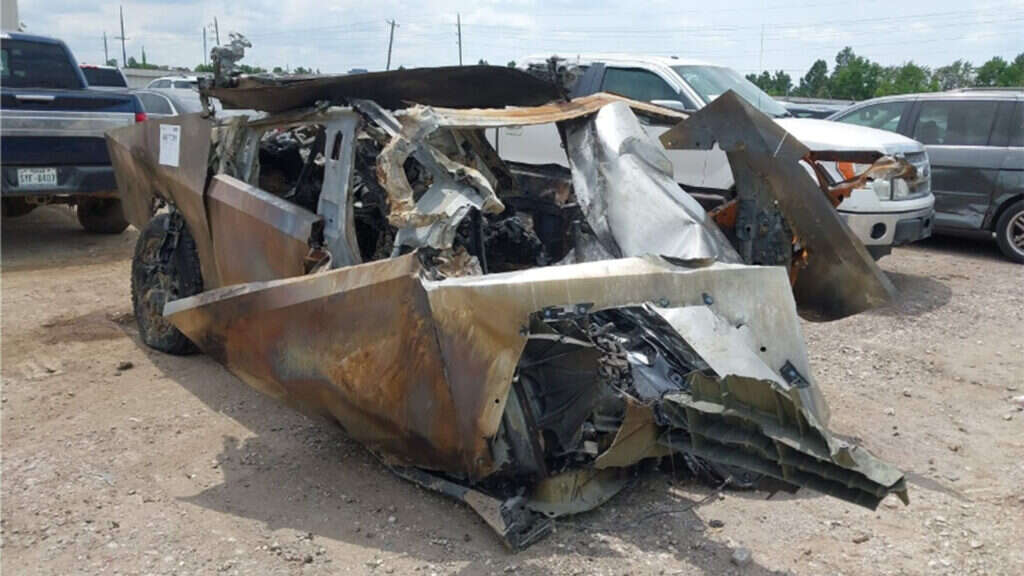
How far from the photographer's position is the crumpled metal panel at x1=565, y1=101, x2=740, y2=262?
348cm

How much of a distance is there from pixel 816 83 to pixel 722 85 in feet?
125

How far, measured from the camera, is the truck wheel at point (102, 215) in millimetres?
9242

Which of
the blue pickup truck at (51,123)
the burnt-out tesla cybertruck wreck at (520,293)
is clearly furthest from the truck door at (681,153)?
the blue pickup truck at (51,123)

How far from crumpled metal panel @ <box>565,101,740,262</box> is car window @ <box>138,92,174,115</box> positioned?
10.1 m

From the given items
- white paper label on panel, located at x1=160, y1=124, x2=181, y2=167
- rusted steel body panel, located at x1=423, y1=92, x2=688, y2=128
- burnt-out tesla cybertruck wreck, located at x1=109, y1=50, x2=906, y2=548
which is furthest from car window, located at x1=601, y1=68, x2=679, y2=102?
white paper label on panel, located at x1=160, y1=124, x2=181, y2=167

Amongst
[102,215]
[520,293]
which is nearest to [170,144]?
[520,293]

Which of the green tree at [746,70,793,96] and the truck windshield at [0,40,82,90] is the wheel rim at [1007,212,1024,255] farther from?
the green tree at [746,70,793,96]

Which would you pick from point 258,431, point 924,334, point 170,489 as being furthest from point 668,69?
point 170,489

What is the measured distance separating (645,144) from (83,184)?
622 cm

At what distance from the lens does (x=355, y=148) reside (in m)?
3.69

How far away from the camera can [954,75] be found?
128 feet

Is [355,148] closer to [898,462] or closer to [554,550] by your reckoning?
[554,550]

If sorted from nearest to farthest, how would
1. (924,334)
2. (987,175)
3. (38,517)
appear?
1. (38,517)
2. (924,334)
3. (987,175)

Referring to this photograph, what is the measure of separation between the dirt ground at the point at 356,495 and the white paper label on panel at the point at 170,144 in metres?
1.23
